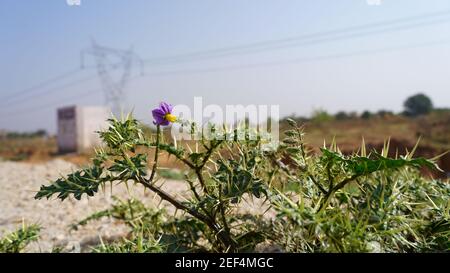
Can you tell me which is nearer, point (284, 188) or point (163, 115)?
point (163, 115)

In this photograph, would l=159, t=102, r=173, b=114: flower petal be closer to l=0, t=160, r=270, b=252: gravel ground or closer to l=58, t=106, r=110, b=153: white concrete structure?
l=0, t=160, r=270, b=252: gravel ground

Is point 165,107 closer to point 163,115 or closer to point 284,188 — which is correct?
point 163,115

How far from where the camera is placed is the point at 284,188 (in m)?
1.70

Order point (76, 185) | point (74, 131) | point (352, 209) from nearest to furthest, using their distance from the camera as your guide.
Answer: point (352, 209), point (76, 185), point (74, 131)

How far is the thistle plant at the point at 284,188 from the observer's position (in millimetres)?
1233

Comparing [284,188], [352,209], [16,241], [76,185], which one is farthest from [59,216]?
[352,209]

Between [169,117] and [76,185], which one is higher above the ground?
[169,117]

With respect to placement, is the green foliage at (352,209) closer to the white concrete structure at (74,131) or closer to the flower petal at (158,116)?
the flower petal at (158,116)

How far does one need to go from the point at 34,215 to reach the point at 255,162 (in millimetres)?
2885

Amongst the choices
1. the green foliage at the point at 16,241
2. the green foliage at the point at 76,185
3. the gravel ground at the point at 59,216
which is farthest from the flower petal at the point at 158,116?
the green foliage at the point at 16,241

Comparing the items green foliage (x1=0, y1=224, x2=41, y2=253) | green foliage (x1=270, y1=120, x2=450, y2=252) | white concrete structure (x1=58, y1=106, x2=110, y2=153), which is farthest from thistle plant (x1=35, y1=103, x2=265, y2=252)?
white concrete structure (x1=58, y1=106, x2=110, y2=153)

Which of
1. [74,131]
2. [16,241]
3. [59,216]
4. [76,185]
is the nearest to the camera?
[76,185]

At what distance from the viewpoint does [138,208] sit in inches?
97.6
